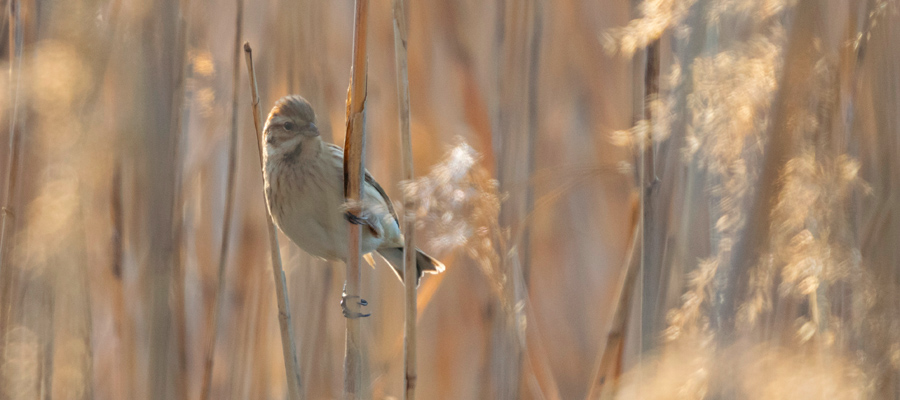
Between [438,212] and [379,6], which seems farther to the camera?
[379,6]

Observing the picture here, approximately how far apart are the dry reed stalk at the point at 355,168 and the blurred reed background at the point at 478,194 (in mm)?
80

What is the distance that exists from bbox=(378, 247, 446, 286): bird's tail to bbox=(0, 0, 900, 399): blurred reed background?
0.06 m

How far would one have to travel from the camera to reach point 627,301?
2.83ft

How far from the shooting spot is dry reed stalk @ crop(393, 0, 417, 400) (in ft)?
2.51

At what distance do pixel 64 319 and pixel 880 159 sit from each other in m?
1.11

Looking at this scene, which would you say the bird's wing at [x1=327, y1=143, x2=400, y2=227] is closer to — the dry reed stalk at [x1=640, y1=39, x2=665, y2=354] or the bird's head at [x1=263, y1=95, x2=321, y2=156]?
the bird's head at [x1=263, y1=95, x2=321, y2=156]

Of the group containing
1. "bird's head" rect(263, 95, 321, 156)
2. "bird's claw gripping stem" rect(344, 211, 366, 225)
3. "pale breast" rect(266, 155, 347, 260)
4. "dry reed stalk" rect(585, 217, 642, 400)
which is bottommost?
"dry reed stalk" rect(585, 217, 642, 400)

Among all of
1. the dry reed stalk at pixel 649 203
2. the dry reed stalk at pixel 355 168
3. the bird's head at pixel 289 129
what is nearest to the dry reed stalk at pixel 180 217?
the bird's head at pixel 289 129

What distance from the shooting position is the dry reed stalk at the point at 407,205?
77 cm

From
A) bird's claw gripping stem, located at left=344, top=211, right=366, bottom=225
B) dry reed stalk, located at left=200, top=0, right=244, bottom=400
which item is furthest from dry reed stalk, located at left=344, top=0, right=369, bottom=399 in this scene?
dry reed stalk, located at left=200, top=0, right=244, bottom=400

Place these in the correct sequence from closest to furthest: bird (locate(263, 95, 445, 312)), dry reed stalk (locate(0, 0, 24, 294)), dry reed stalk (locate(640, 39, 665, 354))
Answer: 1. dry reed stalk (locate(640, 39, 665, 354))
2. dry reed stalk (locate(0, 0, 24, 294))
3. bird (locate(263, 95, 445, 312))

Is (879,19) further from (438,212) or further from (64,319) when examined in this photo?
(64,319)

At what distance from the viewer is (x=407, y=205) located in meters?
0.79

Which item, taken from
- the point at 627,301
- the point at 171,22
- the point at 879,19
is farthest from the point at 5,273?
the point at 879,19
